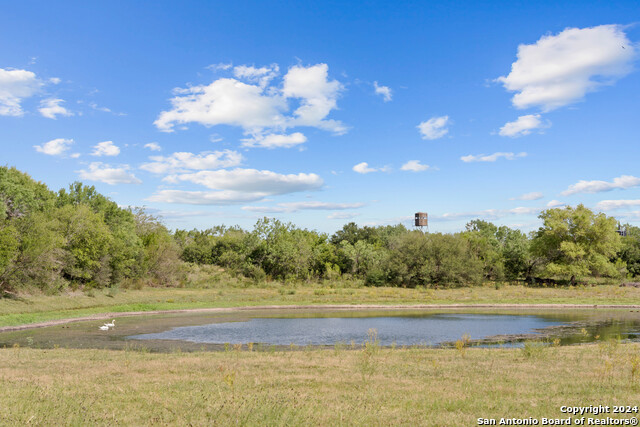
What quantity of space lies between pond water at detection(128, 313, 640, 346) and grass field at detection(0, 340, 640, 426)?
8553 mm

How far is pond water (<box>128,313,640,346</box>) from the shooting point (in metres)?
27.8

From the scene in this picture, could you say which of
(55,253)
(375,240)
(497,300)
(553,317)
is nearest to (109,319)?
(55,253)

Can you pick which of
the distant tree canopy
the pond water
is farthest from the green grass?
the pond water

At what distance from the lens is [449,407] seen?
10227 millimetres

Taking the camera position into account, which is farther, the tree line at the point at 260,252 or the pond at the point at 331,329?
A: the tree line at the point at 260,252

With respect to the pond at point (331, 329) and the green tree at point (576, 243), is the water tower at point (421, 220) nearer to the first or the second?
the green tree at point (576, 243)

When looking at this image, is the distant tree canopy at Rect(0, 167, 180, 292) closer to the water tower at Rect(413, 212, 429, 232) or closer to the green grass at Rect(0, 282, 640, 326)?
the green grass at Rect(0, 282, 640, 326)

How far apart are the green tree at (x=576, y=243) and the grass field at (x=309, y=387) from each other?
208ft

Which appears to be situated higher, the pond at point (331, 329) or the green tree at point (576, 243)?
the green tree at point (576, 243)

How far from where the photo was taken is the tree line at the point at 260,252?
47844 mm

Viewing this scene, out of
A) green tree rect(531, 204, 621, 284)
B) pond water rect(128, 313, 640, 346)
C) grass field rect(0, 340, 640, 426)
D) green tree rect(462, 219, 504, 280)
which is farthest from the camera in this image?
green tree rect(462, 219, 504, 280)

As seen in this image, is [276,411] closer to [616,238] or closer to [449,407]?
[449,407]

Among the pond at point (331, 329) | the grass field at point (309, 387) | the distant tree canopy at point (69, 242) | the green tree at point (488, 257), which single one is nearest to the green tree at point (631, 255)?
the green tree at point (488, 257)

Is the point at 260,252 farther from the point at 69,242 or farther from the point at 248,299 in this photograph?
the point at 69,242
